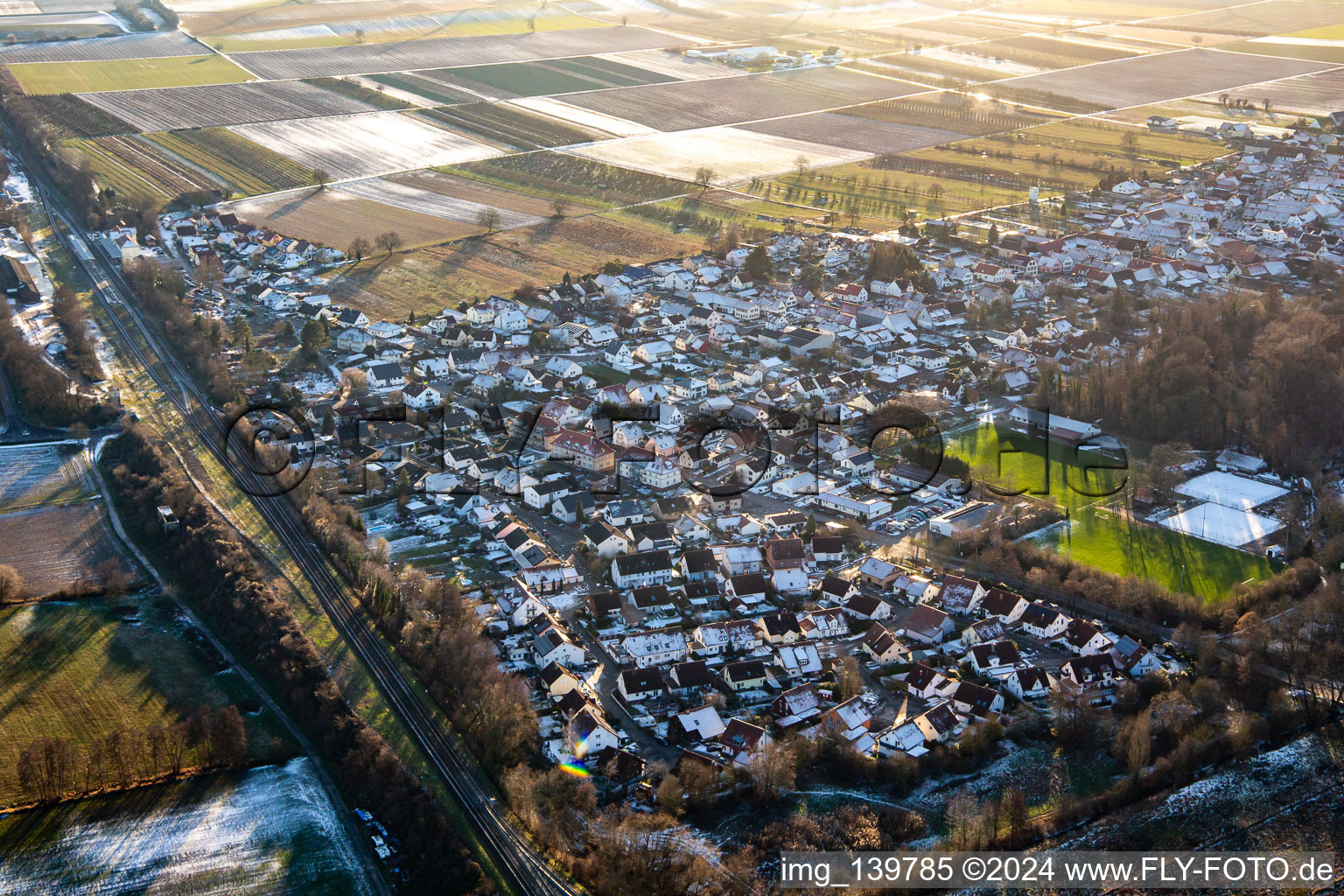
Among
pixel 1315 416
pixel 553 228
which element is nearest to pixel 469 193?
pixel 553 228

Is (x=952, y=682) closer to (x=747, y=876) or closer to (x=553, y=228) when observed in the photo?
(x=747, y=876)

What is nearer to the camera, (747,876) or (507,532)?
(747,876)

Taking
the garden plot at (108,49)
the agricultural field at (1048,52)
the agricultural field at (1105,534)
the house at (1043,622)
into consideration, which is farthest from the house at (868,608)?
the agricultural field at (1048,52)

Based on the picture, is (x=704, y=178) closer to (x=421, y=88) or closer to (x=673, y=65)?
(x=421, y=88)

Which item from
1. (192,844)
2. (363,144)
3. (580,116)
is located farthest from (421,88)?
(192,844)

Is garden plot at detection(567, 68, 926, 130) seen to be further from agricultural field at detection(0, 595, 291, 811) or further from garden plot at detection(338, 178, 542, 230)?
agricultural field at detection(0, 595, 291, 811)

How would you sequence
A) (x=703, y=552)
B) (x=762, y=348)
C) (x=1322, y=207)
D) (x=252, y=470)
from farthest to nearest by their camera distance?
(x=1322, y=207), (x=762, y=348), (x=252, y=470), (x=703, y=552)

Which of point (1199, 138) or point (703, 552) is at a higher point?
point (1199, 138)
